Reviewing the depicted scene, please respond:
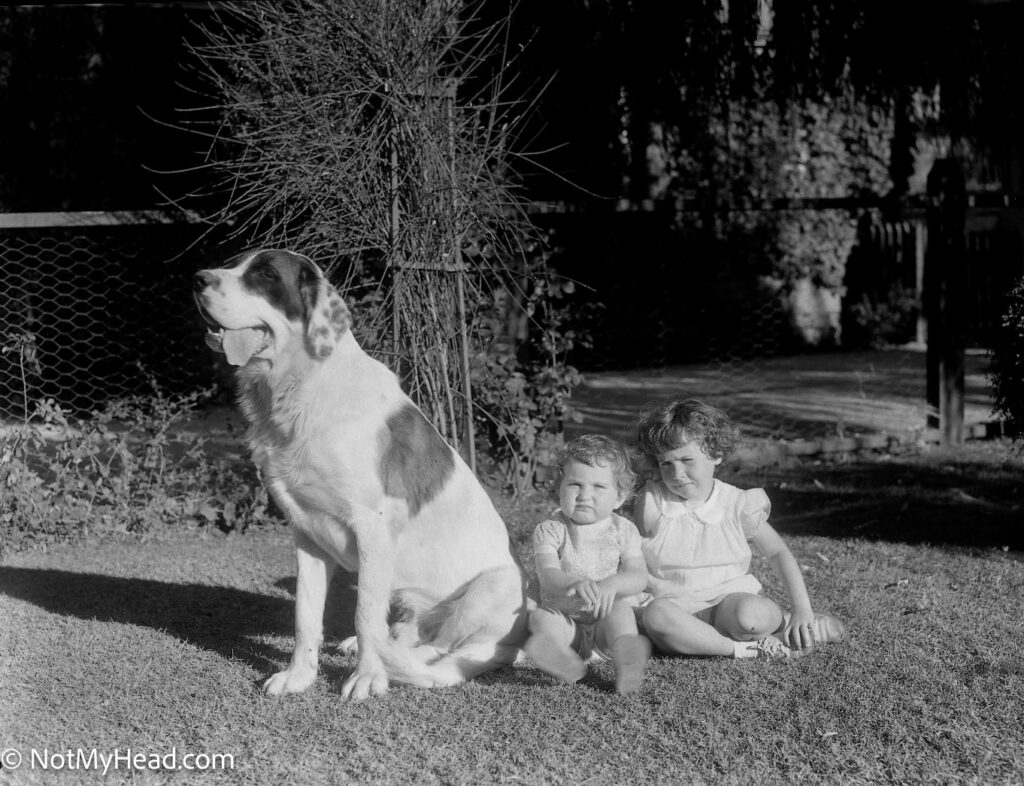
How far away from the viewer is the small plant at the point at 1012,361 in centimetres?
547

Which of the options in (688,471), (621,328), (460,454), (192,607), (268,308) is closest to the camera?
(268,308)

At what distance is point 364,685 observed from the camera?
3.77 m

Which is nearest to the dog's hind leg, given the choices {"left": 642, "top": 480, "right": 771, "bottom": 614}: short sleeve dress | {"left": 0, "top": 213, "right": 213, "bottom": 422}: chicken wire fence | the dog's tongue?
the dog's tongue

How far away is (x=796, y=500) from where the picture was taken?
6.93 m

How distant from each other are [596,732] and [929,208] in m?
6.17

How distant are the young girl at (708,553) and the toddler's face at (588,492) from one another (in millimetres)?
224

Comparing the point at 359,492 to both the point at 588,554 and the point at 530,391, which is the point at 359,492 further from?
the point at 530,391

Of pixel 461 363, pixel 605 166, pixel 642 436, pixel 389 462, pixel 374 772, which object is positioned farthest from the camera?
pixel 605 166

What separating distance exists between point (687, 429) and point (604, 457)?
326 millimetres

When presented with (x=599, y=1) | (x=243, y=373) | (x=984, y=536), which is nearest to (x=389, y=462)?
(x=243, y=373)

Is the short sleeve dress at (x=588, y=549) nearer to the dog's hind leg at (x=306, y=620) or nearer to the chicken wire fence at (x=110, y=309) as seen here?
the dog's hind leg at (x=306, y=620)

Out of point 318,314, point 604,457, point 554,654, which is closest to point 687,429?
point 604,457

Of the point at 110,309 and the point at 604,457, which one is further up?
the point at 110,309

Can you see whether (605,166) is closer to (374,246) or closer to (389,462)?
(374,246)
